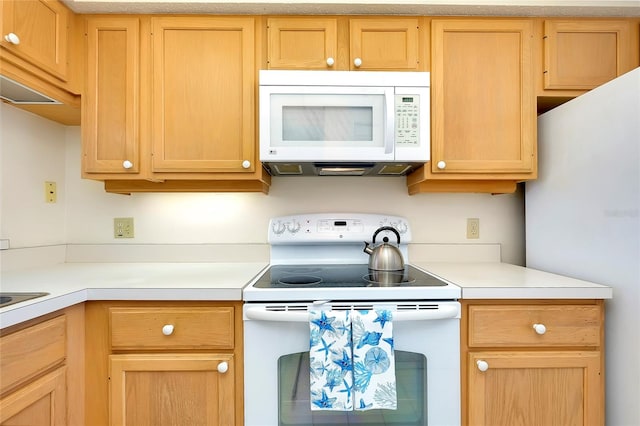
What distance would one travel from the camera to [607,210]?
3.93 ft

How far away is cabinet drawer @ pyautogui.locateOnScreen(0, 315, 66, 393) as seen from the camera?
0.88 m

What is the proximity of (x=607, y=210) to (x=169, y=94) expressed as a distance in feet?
5.98

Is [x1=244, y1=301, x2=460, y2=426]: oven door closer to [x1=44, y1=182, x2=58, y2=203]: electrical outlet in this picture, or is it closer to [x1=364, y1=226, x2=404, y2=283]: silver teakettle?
[x1=364, y1=226, x2=404, y2=283]: silver teakettle

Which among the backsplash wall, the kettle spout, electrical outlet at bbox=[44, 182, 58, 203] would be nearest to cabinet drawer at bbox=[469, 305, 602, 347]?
the kettle spout

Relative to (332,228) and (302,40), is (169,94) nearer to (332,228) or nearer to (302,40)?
(302,40)

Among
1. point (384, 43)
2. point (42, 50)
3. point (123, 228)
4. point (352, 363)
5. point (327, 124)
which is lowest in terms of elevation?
point (352, 363)

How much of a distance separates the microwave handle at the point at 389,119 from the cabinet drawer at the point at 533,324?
71cm

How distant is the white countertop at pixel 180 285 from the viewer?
1.11 m

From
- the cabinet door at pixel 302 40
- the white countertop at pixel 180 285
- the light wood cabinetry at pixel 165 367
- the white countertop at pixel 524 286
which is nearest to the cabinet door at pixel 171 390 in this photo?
the light wood cabinetry at pixel 165 367

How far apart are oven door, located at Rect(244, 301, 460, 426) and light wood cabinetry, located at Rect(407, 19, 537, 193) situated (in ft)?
2.29

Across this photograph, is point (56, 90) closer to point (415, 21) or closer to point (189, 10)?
point (189, 10)

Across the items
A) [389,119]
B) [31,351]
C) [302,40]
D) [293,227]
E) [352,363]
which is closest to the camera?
[31,351]

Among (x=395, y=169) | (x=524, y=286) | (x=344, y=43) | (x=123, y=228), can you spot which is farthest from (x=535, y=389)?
(x=123, y=228)

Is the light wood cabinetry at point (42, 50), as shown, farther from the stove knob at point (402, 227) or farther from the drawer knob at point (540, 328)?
the drawer knob at point (540, 328)
